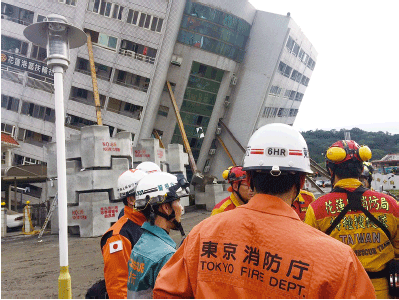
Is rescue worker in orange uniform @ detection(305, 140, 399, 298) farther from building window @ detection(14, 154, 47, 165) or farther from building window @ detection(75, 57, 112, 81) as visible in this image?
building window @ detection(14, 154, 47, 165)

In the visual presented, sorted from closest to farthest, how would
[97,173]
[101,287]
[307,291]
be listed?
[307,291], [101,287], [97,173]

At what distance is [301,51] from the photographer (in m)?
29.2

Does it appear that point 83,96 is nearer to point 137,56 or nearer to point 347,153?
point 137,56

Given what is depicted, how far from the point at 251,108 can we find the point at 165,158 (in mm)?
9796

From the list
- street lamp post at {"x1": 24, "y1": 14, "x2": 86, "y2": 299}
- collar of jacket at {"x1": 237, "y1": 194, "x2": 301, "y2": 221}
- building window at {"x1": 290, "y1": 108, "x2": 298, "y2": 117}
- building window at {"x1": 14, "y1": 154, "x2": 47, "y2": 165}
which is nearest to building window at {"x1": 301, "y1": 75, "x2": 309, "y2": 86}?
building window at {"x1": 290, "y1": 108, "x2": 298, "y2": 117}

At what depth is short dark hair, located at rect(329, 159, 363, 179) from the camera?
3.07m

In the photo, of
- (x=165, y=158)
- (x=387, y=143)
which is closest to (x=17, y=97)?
(x=165, y=158)

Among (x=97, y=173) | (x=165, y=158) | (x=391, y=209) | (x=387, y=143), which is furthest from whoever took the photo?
(x=387, y=143)

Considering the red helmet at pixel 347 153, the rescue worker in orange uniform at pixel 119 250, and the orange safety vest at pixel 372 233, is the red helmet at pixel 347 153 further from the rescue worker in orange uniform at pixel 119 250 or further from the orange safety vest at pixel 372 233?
the rescue worker in orange uniform at pixel 119 250

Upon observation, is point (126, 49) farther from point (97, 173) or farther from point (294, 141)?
point (294, 141)

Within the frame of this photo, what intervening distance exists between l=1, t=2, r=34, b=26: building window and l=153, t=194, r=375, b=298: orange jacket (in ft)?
74.7

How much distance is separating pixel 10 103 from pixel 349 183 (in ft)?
74.0

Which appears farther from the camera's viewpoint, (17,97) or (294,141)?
(17,97)

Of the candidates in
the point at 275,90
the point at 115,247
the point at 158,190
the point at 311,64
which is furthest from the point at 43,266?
the point at 311,64
